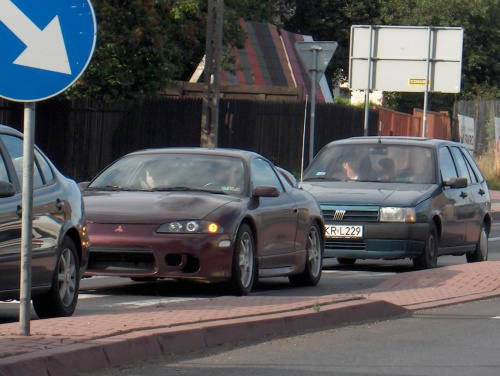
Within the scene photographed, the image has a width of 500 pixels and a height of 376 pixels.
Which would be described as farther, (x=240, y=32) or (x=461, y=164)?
(x=240, y=32)

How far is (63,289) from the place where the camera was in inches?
367

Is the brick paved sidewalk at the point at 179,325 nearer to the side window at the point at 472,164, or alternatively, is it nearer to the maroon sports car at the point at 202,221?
the maroon sports car at the point at 202,221

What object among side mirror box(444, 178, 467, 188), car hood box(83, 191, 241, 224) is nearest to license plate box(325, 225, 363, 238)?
side mirror box(444, 178, 467, 188)

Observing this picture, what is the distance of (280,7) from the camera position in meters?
59.4

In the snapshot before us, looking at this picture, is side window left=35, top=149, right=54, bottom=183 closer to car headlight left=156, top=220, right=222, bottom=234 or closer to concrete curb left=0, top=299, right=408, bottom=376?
car headlight left=156, top=220, right=222, bottom=234

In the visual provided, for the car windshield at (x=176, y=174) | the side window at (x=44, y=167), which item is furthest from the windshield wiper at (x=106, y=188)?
the side window at (x=44, y=167)

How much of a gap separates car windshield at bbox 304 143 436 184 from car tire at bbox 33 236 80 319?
6573 millimetres

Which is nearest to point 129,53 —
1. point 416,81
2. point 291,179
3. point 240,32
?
point 416,81

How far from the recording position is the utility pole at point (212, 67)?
24.2 metres

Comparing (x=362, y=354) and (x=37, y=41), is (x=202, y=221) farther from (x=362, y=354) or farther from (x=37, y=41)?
(x=37, y=41)

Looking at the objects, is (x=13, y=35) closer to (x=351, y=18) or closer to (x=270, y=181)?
(x=270, y=181)

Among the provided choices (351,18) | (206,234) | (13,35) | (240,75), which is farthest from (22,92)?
(351,18)

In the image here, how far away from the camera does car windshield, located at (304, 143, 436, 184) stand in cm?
1539

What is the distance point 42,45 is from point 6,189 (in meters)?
1.59
